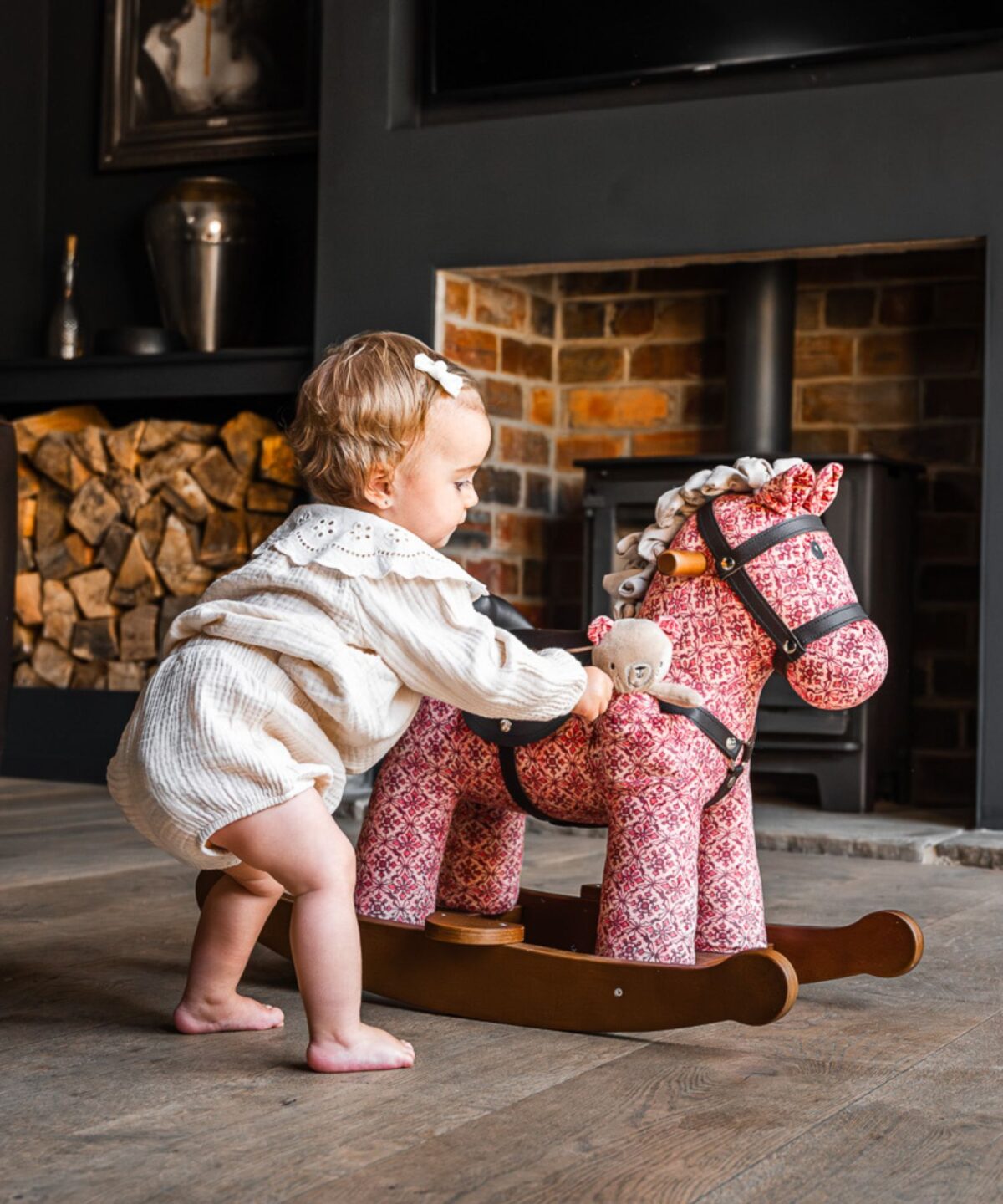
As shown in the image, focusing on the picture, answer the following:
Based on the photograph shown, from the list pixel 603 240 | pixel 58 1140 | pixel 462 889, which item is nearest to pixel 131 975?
pixel 462 889

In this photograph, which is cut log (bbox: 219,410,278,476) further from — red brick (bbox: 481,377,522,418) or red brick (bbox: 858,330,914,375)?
red brick (bbox: 858,330,914,375)

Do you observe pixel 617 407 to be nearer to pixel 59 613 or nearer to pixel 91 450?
pixel 91 450

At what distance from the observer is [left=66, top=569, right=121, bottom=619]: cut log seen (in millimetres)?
3627

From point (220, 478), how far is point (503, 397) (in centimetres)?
67

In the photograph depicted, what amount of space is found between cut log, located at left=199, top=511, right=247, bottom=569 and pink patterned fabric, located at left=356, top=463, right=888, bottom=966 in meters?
1.96

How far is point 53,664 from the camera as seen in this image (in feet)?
12.1

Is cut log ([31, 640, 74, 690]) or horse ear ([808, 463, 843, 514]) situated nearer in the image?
horse ear ([808, 463, 843, 514])

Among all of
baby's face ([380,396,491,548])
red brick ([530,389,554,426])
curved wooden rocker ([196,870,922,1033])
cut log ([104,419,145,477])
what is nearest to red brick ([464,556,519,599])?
red brick ([530,389,554,426])

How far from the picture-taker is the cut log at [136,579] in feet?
11.8

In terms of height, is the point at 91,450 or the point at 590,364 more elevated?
the point at 590,364

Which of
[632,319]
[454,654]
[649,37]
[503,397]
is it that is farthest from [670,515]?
[632,319]

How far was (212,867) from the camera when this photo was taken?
4.58 ft

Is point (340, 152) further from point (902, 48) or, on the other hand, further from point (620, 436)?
point (902, 48)

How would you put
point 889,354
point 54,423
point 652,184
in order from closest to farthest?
point 652,184 < point 889,354 < point 54,423
